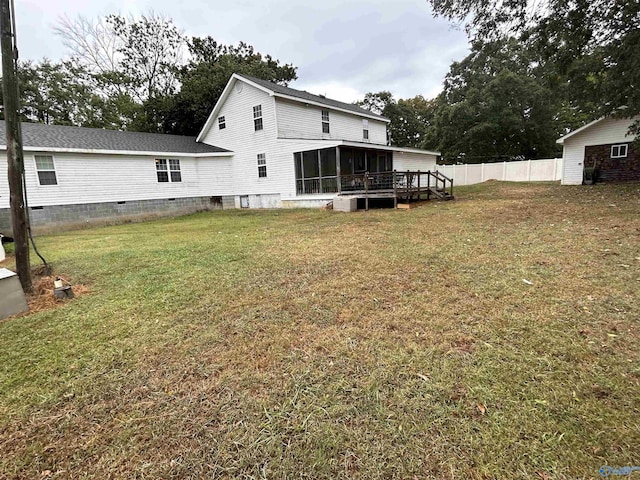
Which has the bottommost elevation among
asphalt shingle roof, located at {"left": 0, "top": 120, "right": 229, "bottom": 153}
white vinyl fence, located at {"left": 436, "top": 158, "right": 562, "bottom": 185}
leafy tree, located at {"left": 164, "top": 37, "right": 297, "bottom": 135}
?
white vinyl fence, located at {"left": 436, "top": 158, "right": 562, "bottom": 185}

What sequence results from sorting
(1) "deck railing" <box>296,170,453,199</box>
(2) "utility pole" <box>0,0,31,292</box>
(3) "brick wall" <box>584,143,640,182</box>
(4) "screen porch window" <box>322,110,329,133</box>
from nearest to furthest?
1. (2) "utility pole" <box>0,0,31,292</box>
2. (1) "deck railing" <box>296,170,453,199</box>
3. (3) "brick wall" <box>584,143,640,182</box>
4. (4) "screen porch window" <box>322,110,329,133</box>

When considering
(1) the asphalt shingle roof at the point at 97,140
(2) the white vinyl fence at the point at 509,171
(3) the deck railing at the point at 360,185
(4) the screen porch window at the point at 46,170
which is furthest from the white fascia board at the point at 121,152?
(2) the white vinyl fence at the point at 509,171

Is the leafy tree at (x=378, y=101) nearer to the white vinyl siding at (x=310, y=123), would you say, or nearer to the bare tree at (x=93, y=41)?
the white vinyl siding at (x=310, y=123)

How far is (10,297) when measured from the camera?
3697 mm

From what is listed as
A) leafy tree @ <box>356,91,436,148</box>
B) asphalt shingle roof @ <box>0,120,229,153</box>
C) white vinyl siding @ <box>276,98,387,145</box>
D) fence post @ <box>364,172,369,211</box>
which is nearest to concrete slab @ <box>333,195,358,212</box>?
fence post @ <box>364,172,369,211</box>

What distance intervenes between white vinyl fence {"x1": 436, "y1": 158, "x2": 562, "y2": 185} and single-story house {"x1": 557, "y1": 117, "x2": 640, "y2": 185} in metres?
6.71

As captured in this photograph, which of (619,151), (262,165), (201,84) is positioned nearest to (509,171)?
(619,151)

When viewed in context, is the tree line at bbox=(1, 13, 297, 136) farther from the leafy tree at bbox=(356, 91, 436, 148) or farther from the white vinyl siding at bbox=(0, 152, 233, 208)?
the leafy tree at bbox=(356, 91, 436, 148)

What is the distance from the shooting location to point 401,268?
15.4 feet

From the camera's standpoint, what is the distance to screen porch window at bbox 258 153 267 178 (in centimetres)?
1636

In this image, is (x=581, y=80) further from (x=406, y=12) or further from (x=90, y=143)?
(x=90, y=143)

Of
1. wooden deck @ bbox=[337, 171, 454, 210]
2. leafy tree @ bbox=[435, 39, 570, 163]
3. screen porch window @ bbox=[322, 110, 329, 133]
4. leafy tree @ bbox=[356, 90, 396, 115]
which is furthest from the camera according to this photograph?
leafy tree @ bbox=[356, 90, 396, 115]

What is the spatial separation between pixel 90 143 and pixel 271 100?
835 centimetres

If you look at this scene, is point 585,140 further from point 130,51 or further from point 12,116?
point 130,51
